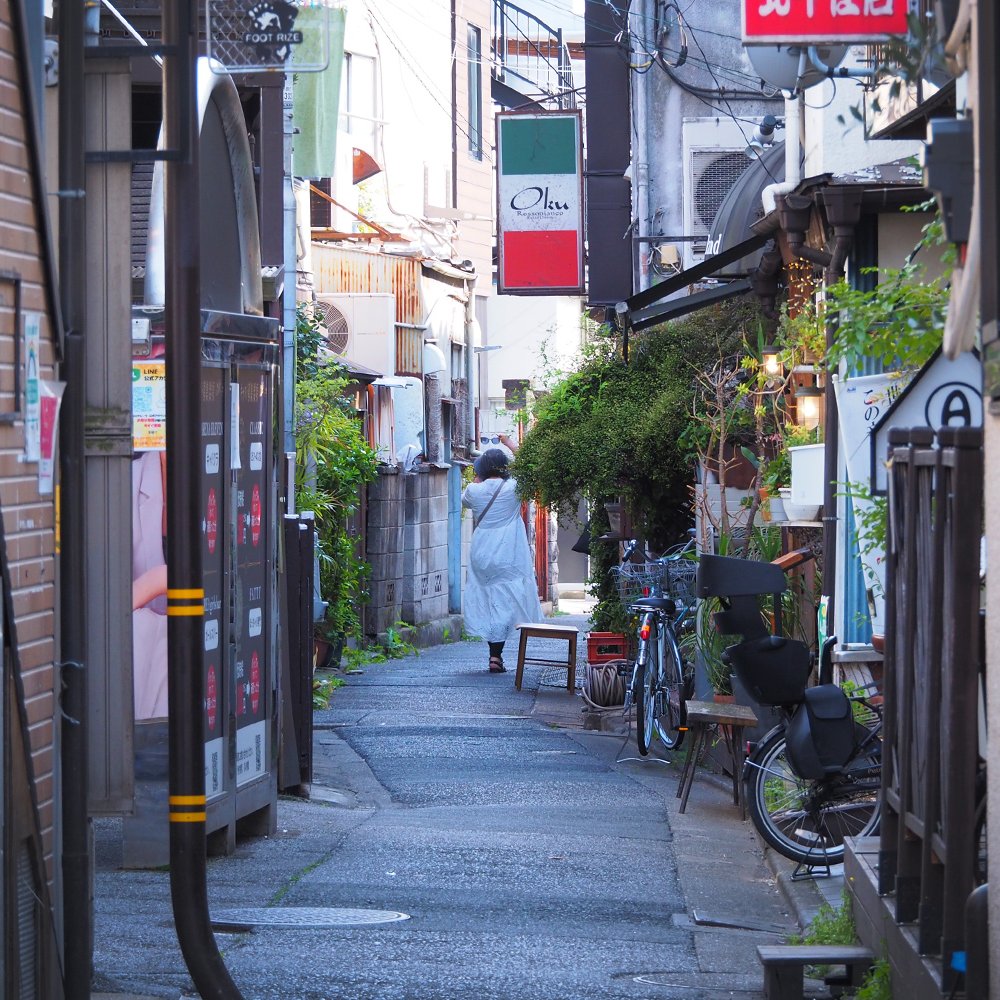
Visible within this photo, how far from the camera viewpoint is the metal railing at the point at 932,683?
4266 mm

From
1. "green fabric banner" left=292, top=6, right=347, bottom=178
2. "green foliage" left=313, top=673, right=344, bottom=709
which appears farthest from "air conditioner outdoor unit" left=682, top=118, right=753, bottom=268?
"green foliage" left=313, top=673, right=344, bottom=709

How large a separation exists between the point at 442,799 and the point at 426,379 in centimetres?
2009

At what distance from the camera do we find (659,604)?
12.6 meters

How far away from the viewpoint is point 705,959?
6.21 m

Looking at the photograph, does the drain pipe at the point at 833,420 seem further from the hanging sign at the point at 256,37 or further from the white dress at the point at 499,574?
the white dress at the point at 499,574

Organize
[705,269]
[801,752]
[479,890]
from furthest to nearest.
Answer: [705,269] → [801,752] → [479,890]

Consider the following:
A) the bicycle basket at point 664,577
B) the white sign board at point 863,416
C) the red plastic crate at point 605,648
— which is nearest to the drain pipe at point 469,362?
the red plastic crate at point 605,648

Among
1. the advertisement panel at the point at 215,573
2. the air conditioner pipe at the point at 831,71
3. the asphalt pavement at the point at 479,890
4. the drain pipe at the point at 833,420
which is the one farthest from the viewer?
the drain pipe at the point at 833,420

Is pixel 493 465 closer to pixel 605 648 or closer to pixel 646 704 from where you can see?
pixel 605 648

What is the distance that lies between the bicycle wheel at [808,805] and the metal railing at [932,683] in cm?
256

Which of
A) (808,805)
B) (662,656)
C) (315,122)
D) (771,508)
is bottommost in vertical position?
(808,805)

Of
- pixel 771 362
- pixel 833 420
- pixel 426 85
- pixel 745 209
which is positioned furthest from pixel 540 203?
pixel 426 85

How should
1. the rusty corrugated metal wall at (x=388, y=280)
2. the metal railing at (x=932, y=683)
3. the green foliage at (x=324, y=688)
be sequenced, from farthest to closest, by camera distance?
the rusty corrugated metal wall at (x=388, y=280) → the green foliage at (x=324, y=688) → the metal railing at (x=932, y=683)

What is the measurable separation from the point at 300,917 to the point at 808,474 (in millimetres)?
5384
